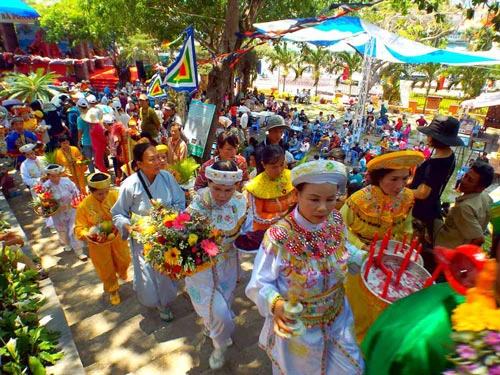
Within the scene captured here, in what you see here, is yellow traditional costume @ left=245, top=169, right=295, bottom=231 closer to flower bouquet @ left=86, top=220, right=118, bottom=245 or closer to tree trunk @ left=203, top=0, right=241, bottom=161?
flower bouquet @ left=86, top=220, right=118, bottom=245

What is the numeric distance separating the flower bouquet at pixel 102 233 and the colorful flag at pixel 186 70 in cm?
343

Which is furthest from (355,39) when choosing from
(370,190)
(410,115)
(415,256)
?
(410,115)

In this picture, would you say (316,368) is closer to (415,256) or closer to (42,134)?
(415,256)

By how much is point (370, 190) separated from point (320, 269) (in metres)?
1.24

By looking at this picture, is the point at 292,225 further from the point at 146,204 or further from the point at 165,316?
the point at 165,316

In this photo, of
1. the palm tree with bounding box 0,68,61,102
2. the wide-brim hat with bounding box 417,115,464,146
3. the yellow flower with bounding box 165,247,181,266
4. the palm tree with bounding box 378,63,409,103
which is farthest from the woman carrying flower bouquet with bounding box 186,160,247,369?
the palm tree with bounding box 378,63,409,103

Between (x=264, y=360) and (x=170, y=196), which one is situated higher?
(x=170, y=196)

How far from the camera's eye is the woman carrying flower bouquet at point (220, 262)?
118 inches

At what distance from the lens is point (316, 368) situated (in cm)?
235

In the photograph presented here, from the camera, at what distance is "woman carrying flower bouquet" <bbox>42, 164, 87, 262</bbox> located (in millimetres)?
5199

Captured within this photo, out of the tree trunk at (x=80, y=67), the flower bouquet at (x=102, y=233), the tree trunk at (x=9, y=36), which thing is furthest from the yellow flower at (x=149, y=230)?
the tree trunk at (x=80, y=67)

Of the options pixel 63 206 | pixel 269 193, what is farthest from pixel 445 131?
pixel 63 206

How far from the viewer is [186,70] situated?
6297mm

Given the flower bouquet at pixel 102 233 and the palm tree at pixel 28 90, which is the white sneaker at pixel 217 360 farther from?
the palm tree at pixel 28 90
